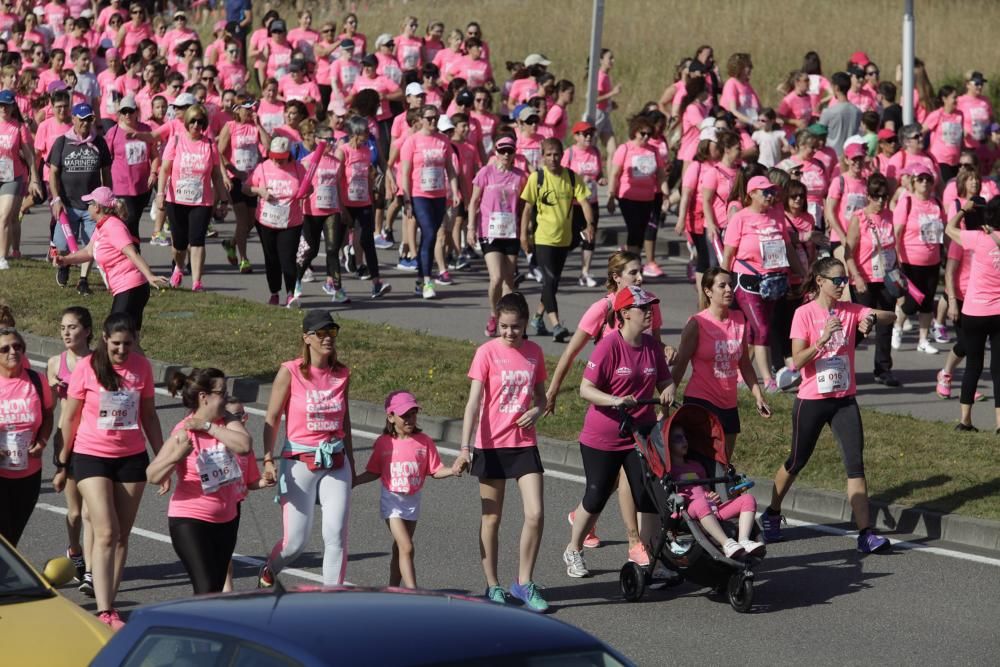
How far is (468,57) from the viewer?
2739 cm

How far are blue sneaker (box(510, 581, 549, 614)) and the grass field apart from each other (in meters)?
24.7

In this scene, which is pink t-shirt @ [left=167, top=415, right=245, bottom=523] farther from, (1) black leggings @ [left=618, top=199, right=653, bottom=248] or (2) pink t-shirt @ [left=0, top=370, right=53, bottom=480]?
(1) black leggings @ [left=618, top=199, right=653, bottom=248]

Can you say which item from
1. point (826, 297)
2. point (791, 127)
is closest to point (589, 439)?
point (826, 297)

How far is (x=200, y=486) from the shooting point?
941 centimetres

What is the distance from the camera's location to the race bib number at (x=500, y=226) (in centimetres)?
1762

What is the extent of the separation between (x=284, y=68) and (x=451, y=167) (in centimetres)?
941

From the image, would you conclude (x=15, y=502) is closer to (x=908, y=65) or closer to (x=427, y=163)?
(x=427, y=163)

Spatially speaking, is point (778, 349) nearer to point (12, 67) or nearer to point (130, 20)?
point (12, 67)

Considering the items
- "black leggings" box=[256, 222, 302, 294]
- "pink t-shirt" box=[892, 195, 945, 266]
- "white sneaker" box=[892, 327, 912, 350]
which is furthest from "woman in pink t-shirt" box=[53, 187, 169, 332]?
"white sneaker" box=[892, 327, 912, 350]

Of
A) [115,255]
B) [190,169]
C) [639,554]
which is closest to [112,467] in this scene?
[639,554]

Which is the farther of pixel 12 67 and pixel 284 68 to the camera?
pixel 284 68

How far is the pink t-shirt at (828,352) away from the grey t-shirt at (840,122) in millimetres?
11943

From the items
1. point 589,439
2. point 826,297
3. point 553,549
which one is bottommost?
point 553,549

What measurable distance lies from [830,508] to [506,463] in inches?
129
